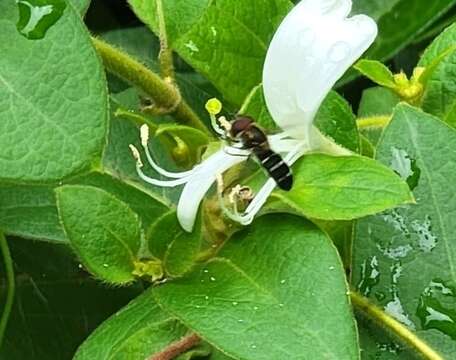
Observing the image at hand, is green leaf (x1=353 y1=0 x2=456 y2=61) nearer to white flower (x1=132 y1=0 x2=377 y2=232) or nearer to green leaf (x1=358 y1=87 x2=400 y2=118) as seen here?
green leaf (x1=358 y1=87 x2=400 y2=118)

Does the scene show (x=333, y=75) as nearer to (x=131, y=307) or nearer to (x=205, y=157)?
(x=205, y=157)

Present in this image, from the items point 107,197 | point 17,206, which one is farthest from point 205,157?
point 17,206

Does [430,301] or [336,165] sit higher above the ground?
[336,165]

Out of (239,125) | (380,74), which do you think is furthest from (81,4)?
(380,74)

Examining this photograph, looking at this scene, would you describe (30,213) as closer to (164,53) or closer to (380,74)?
(164,53)

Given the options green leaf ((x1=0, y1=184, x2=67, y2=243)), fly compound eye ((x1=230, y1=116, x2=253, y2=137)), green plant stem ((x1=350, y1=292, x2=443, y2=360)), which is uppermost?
fly compound eye ((x1=230, y1=116, x2=253, y2=137))

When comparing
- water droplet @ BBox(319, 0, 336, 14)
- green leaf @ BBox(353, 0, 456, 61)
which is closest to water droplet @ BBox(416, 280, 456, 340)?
water droplet @ BBox(319, 0, 336, 14)
